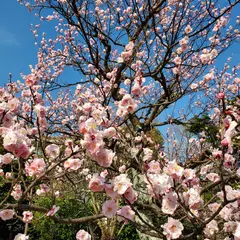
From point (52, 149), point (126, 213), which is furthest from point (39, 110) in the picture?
point (126, 213)

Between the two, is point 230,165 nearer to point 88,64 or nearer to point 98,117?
point 98,117

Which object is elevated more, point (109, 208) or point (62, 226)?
point (109, 208)

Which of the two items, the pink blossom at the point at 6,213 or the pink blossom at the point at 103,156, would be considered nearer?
the pink blossom at the point at 103,156

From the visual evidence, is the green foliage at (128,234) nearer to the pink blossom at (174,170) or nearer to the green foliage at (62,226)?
the green foliage at (62,226)

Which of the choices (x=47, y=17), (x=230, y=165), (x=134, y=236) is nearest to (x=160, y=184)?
(x=230, y=165)

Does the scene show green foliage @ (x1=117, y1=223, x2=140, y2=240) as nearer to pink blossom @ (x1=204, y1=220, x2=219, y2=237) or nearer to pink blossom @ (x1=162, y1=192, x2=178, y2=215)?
pink blossom @ (x1=204, y1=220, x2=219, y2=237)

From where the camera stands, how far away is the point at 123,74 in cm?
556

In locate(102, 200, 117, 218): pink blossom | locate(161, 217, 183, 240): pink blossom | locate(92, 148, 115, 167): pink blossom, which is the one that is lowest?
locate(161, 217, 183, 240): pink blossom

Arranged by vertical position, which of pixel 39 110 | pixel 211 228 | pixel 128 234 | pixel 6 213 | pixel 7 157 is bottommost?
pixel 128 234

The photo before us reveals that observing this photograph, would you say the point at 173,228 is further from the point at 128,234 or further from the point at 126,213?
the point at 128,234

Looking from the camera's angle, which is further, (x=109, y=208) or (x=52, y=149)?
(x=52, y=149)

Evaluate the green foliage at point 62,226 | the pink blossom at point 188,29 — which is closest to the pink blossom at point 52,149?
the green foliage at point 62,226

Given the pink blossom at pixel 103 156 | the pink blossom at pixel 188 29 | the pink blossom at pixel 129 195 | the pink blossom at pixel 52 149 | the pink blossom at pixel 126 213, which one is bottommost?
the pink blossom at pixel 126 213

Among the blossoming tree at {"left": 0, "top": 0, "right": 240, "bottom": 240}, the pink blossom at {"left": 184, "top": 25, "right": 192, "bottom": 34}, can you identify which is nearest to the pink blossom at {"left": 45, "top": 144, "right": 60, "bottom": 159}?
the blossoming tree at {"left": 0, "top": 0, "right": 240, "bottom": 240}
